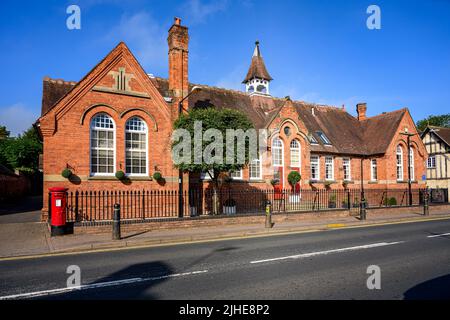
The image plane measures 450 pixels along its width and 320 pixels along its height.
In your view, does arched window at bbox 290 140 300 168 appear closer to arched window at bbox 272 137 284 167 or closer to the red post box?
arched window at bbox 272 137 284 167

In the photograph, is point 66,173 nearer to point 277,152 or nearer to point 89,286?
point 89,286

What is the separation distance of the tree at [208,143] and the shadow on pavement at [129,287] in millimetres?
7961

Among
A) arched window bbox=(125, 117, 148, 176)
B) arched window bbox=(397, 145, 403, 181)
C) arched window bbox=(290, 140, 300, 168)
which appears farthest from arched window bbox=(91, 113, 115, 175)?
arched window bbox=(397, 145, 403, 181)

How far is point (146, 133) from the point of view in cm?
1833

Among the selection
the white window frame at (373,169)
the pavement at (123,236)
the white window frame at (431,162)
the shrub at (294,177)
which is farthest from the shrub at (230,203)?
the white window frame at (431,162)

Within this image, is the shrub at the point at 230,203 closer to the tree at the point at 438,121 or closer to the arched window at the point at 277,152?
the arched window at the point at 277,152

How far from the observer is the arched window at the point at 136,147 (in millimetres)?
17781

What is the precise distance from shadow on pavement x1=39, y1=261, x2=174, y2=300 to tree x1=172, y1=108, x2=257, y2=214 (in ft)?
26.1

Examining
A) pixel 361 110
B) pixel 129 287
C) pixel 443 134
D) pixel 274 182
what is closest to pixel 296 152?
pixel 274 182

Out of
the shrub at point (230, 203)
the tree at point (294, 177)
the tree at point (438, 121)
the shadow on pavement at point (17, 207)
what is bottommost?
the shadow on pavement at point (17, 207)

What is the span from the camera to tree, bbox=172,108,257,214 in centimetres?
1491
